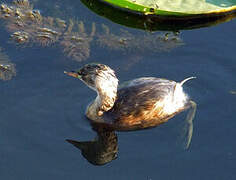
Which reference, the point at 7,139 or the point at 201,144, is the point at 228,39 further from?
the point at 7,139

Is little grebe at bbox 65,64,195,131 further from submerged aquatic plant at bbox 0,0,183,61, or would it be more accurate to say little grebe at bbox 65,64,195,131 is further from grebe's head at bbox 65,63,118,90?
submerged aquatic plant at bbox 0,0,183,61

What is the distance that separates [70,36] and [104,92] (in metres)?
1.81

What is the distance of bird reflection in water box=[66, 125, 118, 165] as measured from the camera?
669 cm

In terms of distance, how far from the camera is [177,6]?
851 centimetres

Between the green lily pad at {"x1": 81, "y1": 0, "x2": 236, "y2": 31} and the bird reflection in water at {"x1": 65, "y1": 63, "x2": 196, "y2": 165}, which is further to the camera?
the green lily pad at {"x1": 81, "y1": 0, "x2": 236, "y2": 31}

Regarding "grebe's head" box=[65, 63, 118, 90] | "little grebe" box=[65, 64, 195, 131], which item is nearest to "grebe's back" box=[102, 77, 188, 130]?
"little grebe" box=[65, 64, 195, 131]

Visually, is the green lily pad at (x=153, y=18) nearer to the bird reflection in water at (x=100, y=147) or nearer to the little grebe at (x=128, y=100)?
the little grebe at (x=128, y=100)

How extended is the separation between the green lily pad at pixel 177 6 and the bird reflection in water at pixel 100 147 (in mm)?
2362

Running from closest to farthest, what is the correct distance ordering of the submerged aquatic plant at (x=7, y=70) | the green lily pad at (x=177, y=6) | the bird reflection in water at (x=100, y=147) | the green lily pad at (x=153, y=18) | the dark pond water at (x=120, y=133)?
the dark pond water at (x=120, y=133)
the bird reflection in water at (x=100, y=147)
the submerged aquatic plant at (x=7, y=70)
the green lily pad at (x=177, y=6)
the green lily pad at (x=153, y=18)

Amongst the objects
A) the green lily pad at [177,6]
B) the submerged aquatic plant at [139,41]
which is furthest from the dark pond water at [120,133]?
the green lily pad at [177,6]

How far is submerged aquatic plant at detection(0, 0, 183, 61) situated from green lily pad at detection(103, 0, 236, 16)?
386mm

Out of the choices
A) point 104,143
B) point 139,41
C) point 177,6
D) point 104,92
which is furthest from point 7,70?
point 177,6

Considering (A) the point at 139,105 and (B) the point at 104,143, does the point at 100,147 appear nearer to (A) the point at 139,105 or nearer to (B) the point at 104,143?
(B) the point at 104,143

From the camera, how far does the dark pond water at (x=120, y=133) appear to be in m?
6.47
